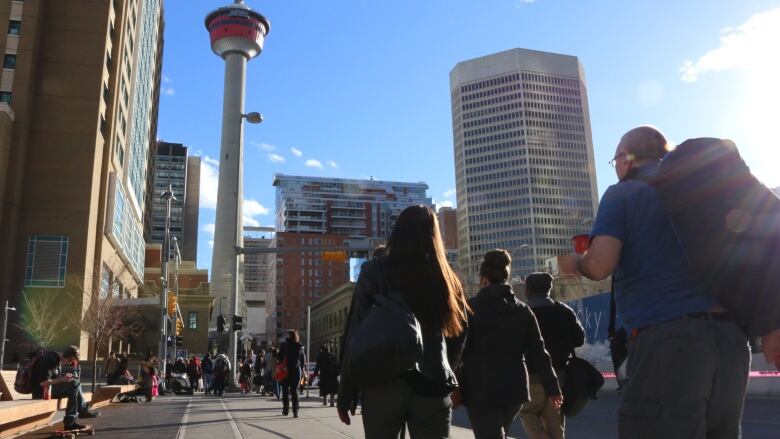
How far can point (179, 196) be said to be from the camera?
178875 millimetres

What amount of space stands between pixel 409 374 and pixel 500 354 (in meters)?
1.45

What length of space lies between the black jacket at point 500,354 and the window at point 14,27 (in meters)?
55.9

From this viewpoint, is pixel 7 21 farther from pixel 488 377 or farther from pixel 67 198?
pixel 488 377

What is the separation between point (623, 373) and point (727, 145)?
102 cm

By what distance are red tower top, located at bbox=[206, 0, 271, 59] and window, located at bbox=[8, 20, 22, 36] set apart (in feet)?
241

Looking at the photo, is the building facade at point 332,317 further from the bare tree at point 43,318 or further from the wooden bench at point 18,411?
the wooden bench at point 18,411

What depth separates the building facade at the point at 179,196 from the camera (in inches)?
6988

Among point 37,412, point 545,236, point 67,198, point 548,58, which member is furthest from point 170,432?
point 548,58

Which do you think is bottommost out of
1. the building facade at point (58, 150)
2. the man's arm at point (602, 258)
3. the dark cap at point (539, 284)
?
the man's arm at point (602, 258)

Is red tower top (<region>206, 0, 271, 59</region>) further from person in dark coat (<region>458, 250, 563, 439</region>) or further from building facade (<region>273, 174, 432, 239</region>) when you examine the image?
person in dark coat (<region>458, 250, 563, 439</region>)

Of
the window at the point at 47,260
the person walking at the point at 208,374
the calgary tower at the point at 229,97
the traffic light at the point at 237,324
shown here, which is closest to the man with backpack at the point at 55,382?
Answer: the traffic light at the point at 237,324

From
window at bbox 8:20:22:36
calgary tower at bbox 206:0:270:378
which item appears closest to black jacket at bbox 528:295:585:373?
window at bbox 8:20:22:36

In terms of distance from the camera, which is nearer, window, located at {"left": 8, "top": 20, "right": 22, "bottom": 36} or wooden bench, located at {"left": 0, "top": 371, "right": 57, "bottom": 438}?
wooden bench, located at {"left": 0, "top": 371, "right": 57, "bottom": 438}

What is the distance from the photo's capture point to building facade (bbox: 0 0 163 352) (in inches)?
1906
